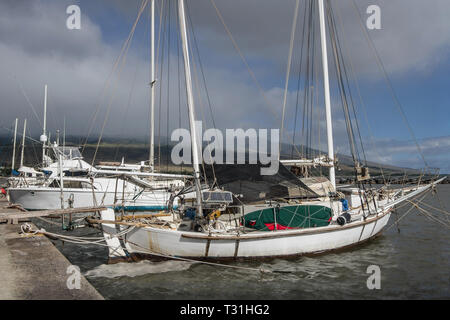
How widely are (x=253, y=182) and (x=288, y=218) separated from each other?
249 cm

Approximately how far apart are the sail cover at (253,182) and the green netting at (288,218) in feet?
3.00

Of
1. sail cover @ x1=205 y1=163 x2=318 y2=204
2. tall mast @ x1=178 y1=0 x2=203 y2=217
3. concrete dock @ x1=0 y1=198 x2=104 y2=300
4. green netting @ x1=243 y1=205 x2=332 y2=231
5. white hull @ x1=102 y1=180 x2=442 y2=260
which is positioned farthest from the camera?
sail cover @ x1=205 y1=163 x2=318 y2=204

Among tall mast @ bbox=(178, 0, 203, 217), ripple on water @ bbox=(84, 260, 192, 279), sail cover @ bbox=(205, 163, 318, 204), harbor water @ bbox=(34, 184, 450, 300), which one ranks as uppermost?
tall mast @ bbox=(178, 0, 203, 217)

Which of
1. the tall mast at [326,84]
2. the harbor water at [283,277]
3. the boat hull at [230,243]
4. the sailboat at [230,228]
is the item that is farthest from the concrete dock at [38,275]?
the tall mast at [326,84]

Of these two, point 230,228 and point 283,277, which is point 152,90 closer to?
point 230,228

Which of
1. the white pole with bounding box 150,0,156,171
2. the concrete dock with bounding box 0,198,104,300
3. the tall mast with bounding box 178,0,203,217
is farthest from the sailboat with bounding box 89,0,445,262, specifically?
the white pole with bounding box 150,0,156,171

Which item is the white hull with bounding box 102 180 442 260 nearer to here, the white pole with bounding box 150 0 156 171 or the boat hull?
the boat hull

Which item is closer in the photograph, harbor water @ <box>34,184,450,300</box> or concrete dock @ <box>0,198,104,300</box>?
concrete dock @ <box>0,198,104,300</box>

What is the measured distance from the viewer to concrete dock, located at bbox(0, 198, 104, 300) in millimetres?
6855

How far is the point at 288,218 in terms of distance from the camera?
1559 centimetres

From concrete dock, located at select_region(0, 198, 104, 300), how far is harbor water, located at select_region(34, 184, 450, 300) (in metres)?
2.36

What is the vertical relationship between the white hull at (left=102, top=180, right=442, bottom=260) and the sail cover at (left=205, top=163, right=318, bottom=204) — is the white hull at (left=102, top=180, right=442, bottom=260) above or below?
below
